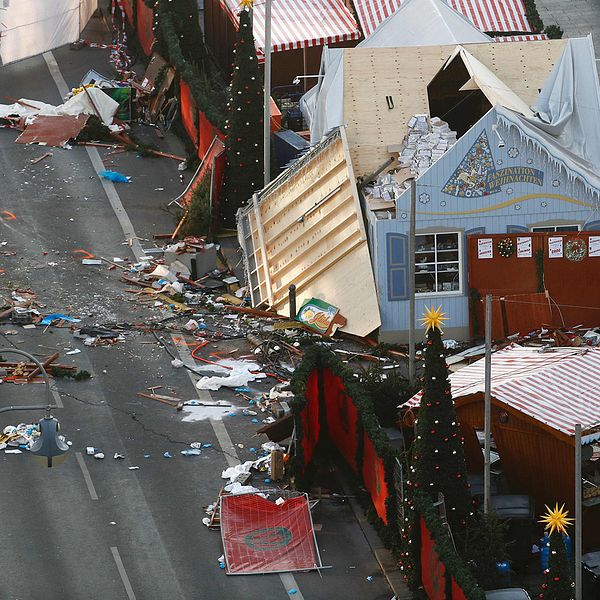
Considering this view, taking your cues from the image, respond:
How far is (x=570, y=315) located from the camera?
35562 mm

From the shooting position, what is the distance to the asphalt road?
2716 centimetres

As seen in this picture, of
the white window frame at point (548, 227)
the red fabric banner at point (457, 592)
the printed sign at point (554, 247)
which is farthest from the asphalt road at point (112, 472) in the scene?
the printed sign at point (554, 247)

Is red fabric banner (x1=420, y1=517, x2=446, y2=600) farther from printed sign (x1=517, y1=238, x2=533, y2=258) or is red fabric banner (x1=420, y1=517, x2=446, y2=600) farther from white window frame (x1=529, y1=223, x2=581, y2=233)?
white window frame (x1=529, y1=223, x2=581, y2=233)

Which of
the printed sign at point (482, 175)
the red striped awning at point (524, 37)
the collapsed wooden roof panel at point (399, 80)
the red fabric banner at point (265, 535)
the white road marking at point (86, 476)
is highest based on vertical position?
the collapsed wooden roof panel at point (399, 80)

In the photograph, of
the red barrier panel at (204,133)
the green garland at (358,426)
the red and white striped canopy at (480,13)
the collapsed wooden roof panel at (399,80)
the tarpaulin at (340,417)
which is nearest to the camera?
the green garland at (358,426)

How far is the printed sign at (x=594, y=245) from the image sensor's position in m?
35.3

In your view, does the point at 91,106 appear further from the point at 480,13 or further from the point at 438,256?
the point at 438,256

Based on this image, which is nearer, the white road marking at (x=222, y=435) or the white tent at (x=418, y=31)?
the white road marking at (x=222, y=435)

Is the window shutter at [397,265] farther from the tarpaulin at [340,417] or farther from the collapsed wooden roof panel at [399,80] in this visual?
the tarpaulin at [340,417]

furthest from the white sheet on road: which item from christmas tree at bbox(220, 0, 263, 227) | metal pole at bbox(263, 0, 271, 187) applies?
metal pole at bbox(263, 0, 271, 187)

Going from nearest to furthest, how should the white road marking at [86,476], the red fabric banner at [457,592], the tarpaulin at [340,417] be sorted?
the red fabric banner at [457,592], the white road marking at [86,476], the tarpaulin at [340,417]

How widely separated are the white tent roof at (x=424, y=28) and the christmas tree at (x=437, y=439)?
1784 cm

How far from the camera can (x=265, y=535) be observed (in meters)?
28.2

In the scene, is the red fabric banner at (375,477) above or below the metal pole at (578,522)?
below
